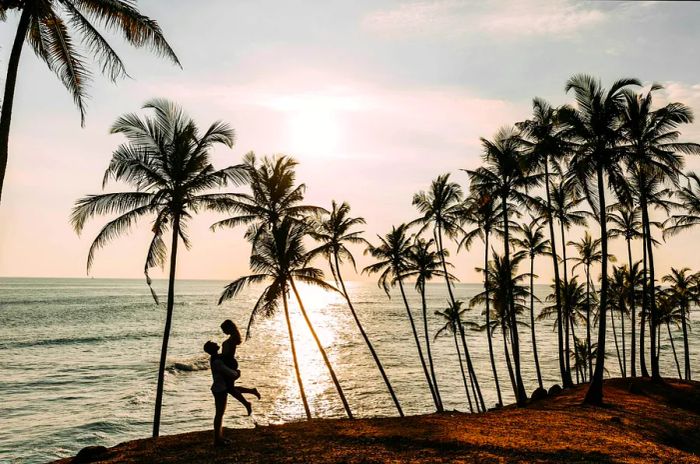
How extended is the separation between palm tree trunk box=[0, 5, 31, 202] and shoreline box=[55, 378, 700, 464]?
7046mm

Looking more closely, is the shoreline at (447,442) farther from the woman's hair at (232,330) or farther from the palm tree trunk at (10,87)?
the palm tree trunk at (10,87)

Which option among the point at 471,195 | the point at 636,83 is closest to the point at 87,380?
the point at 471,195

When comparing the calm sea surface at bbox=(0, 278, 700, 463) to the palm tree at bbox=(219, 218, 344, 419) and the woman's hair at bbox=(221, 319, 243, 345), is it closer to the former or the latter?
the palm tree at bbox=(219, 218, 344, 419)

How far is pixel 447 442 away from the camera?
10602 millimetres

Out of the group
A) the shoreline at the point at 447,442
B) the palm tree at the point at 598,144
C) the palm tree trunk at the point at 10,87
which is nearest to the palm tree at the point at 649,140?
the palm tree at the point at 598,144

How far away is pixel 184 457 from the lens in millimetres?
9852

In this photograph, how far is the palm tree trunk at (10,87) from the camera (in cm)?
937

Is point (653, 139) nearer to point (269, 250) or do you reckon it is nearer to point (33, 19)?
point (269, 250)

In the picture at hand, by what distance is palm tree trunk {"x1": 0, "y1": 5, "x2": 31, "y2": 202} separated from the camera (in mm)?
9367

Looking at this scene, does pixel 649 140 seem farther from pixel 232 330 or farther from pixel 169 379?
pixel 169 379

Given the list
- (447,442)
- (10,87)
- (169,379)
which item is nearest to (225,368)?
(447,442)

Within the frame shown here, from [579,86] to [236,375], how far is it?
57.9 ft

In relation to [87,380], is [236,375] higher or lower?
higher

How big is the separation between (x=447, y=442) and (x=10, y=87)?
12618 millimetres
